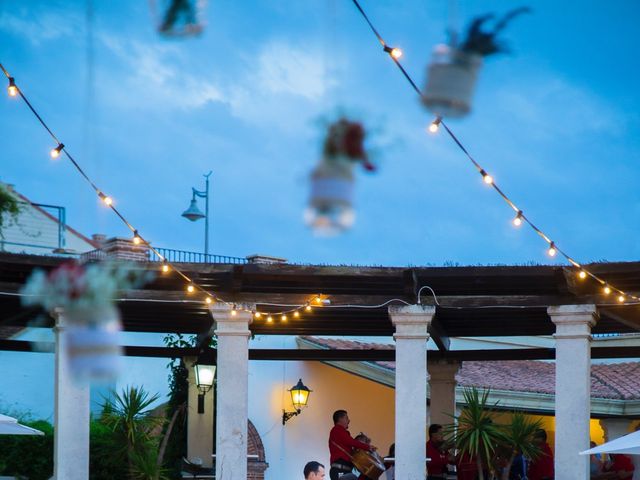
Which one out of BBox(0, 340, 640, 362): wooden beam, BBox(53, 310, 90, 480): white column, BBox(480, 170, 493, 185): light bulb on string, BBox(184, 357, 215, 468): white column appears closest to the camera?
BBox(480, 170, 493, 185): light bulb on string

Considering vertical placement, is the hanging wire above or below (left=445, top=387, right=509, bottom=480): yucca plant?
above

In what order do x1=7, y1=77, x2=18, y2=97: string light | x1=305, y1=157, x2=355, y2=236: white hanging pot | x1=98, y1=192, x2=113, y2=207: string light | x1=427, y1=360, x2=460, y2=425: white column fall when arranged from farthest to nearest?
1. x1=427, y1=360, x2=460, y2=425: white column
2. x1=98, y1=192, x2=113, y2=207: string light
3. x1=7, y1=77, x2=18, y2=97: string light
4. x1=305, y1=157, x2=355, y2=236: white hanging pot

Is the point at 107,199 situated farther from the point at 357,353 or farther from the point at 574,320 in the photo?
the point at 357,353

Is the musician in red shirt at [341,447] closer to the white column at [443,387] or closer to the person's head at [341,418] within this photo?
the person's head at [341,418]

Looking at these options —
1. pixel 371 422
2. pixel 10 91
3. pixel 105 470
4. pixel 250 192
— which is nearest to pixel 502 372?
pixel 371 422

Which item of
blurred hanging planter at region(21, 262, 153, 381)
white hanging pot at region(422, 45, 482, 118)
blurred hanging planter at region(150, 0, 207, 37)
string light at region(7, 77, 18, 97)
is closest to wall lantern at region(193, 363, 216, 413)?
string light at region(7, 77, 18, 97)

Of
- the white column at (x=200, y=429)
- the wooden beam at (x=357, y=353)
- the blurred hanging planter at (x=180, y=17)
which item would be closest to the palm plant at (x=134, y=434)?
the wooden beam at (x=357, y=353)

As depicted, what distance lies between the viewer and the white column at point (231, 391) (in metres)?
11.8

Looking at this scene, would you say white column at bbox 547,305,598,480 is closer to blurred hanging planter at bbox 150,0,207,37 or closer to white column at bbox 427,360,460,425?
white column at bbox 427,360,460,425

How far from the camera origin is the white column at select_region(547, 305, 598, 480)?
11195mm

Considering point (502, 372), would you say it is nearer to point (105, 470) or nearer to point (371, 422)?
point (371, 422)

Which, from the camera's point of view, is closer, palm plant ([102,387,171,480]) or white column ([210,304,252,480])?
white column ([210,304,252,480])

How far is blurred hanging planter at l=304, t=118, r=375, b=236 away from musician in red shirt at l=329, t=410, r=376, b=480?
29.3ft

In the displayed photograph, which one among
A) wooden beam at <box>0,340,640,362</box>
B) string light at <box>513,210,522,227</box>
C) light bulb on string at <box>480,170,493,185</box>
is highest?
light bulb on string at <box>480,170,493,185</box>
